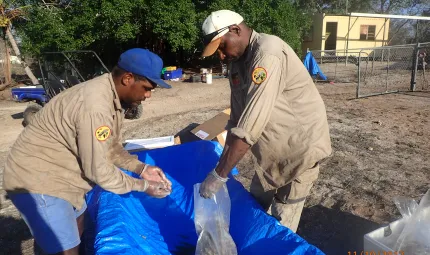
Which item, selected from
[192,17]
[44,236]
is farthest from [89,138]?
[192,17]

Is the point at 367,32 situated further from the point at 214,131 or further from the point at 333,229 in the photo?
the point at 333,229

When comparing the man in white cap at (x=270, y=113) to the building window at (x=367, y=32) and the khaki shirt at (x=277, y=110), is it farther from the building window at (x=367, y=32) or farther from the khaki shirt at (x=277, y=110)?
the building window at (x=367, y=32)

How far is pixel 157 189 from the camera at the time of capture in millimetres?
2166

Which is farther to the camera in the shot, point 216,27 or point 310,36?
point 310,36

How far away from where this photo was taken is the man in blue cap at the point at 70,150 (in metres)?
1.58

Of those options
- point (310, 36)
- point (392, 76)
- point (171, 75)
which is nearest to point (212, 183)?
point (171, 75)

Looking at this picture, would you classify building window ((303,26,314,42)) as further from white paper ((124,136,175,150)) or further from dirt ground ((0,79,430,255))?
white paper ((124,136,175,150))

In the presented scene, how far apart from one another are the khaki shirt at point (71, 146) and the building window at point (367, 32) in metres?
22.4

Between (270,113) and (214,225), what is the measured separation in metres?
0.98

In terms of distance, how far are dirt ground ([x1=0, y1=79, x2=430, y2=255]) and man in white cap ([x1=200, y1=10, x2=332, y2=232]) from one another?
39.1 inches

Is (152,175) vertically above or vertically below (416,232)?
above

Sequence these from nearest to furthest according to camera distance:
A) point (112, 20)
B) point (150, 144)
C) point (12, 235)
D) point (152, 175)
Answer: point (152, 175) < point (12, 235) < point (150, 144) < point (112, 20)

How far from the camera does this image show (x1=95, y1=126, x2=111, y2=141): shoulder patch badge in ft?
5.11

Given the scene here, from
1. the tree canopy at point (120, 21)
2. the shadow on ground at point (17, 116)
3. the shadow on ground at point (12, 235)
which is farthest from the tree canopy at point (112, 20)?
the shadow on ground at point (12, 235)
